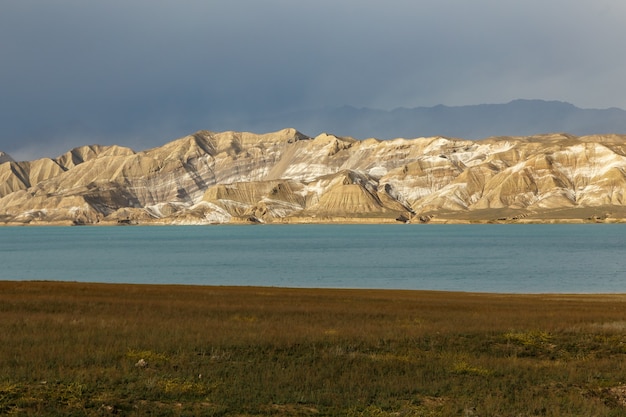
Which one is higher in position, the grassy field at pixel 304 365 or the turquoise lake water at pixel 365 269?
the grassy field at pixel 304 365

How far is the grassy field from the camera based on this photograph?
15.7 meters

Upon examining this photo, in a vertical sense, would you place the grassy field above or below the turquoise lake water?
above

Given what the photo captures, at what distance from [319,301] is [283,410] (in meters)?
30.9

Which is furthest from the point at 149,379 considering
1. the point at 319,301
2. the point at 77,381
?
the point at 319,301

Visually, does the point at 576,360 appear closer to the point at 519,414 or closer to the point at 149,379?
the point at 519,414

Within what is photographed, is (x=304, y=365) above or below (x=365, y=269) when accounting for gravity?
above

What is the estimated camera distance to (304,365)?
65.1 ft

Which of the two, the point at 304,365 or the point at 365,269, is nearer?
the point at 304,365

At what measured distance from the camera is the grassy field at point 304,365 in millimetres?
15688

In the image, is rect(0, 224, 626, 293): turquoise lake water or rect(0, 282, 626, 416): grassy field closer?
rect(0, 282, 626, 416): grassy field

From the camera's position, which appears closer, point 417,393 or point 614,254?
point 417,393

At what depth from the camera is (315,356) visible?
2108cm

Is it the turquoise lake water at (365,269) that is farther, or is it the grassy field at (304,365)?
the turquoise lake water at (365,269)

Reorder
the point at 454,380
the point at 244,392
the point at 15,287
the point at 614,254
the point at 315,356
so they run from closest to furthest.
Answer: the point at 244,392 < the point at 454,380 < the point at 315,356 < the point at 15,287 < the point at 614,254
